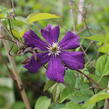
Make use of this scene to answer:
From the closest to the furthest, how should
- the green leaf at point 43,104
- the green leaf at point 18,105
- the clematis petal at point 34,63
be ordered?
the clematis petal at point 34,63 → the green leaf at point 43,104 → the green leaf at point 18,105

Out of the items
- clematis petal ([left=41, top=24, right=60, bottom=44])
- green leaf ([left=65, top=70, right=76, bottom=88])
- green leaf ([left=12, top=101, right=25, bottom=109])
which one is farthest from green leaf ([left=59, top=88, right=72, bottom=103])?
green leaf ([left=12, top=101, right=25, bottom=109])

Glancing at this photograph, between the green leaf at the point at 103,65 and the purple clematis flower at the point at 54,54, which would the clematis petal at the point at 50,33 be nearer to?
the purple clematis flower at the point at 54,54

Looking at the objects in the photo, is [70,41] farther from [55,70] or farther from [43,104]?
[43,104]

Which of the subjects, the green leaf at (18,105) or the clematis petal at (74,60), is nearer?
the clematis petal at (74,60)

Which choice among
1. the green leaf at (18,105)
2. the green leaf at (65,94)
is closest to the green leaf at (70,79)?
the green leaf at (65,94)

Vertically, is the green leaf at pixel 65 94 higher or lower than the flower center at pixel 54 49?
lower

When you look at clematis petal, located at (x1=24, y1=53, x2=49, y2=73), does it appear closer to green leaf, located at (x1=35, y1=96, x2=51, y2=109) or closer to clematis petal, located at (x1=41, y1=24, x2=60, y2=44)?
clematis petal, located at (x1=41, y1=24, x2=60, y2=44)

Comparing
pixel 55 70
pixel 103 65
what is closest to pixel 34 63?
pixel 55 70

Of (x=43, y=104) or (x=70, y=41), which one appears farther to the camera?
(x=43, y=104)
